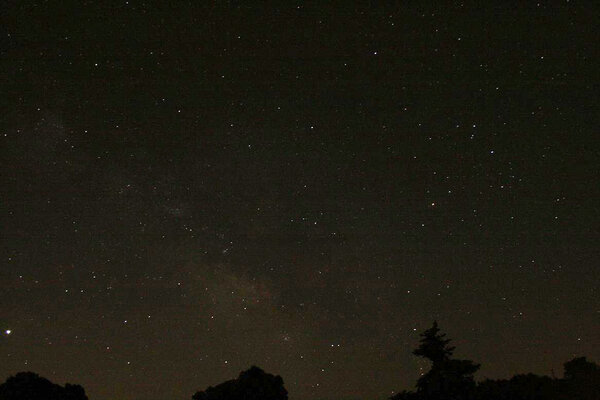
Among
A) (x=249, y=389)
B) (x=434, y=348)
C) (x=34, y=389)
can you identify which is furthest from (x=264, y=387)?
(x=434, y=348)

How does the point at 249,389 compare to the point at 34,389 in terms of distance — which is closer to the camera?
the point at 34,389

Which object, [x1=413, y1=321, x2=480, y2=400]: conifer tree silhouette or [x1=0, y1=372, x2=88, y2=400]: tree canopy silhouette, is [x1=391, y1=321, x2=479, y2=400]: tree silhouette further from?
[x1=0, y1=372, x2=88, y2=400]: tree canopy silhouette

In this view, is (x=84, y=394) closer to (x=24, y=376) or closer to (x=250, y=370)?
(x=24, y=376)

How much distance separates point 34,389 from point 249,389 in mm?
9147

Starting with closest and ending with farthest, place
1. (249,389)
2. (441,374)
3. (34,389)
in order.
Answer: (441,374)
(34,389)
(249,389)

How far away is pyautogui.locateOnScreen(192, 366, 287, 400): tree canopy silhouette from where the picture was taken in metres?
24.1

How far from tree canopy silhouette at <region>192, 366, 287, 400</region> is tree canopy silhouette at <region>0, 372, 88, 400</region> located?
5.29m

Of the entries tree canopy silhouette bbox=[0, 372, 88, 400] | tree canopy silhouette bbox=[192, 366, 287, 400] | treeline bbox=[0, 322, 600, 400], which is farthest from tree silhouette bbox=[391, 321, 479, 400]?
tree canopy silhouette bbox=[0, 372, 88, 400]

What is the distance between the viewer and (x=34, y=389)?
893 inches

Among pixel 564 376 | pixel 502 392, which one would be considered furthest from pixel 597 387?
pixel 502 392

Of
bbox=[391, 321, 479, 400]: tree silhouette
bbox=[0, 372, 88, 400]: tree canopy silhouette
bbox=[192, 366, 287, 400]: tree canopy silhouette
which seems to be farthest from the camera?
bbox=[192, 366, 287, 400]: tree canopy silhouette

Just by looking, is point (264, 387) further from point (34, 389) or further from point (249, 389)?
point (34, 389)

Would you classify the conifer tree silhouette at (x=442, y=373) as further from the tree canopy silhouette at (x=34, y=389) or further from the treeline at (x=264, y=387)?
the tree canopy silhouette at (x=34, y=389)

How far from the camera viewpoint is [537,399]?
53.4ft
